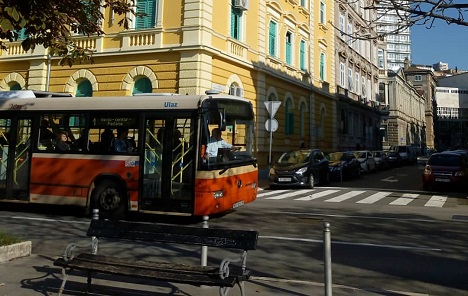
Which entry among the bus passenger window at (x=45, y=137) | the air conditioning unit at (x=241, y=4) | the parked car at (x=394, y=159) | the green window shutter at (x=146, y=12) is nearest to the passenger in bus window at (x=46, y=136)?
the bus passenger window at (x=45, y=137)

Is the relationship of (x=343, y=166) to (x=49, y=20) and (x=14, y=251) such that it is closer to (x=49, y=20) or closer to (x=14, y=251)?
(x=49, y=20)

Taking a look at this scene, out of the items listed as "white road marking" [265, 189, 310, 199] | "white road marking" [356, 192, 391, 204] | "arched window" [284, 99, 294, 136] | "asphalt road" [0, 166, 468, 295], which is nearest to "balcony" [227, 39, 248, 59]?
"arched window" [284, 99, 294, 136]

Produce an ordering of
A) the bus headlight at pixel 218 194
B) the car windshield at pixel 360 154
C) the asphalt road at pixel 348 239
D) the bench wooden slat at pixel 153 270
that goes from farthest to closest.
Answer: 1. the car windshield at pixel 360 154
2. the bus headlight at pixel 218 194
3. the asphalt road at pixel 348 239
4. the bench wooden slat at pixel 153 270

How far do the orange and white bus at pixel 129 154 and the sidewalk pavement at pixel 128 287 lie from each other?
3.88m

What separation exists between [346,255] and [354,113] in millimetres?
39410

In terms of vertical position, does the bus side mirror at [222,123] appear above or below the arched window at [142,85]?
below

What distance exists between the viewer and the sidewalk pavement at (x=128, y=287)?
4996mm

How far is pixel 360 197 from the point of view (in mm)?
15656

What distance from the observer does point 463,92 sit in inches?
4742

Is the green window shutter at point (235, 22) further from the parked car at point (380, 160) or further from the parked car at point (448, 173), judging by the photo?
the parked car at point (380, 160)

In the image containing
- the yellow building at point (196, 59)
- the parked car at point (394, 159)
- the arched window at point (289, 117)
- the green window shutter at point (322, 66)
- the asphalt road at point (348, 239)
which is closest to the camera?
the asphalt road at point (348, 239)

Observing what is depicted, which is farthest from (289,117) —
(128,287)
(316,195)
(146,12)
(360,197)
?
(128,287)

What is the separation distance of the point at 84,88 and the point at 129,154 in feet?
43.6

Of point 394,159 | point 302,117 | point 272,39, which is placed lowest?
point 394,159
